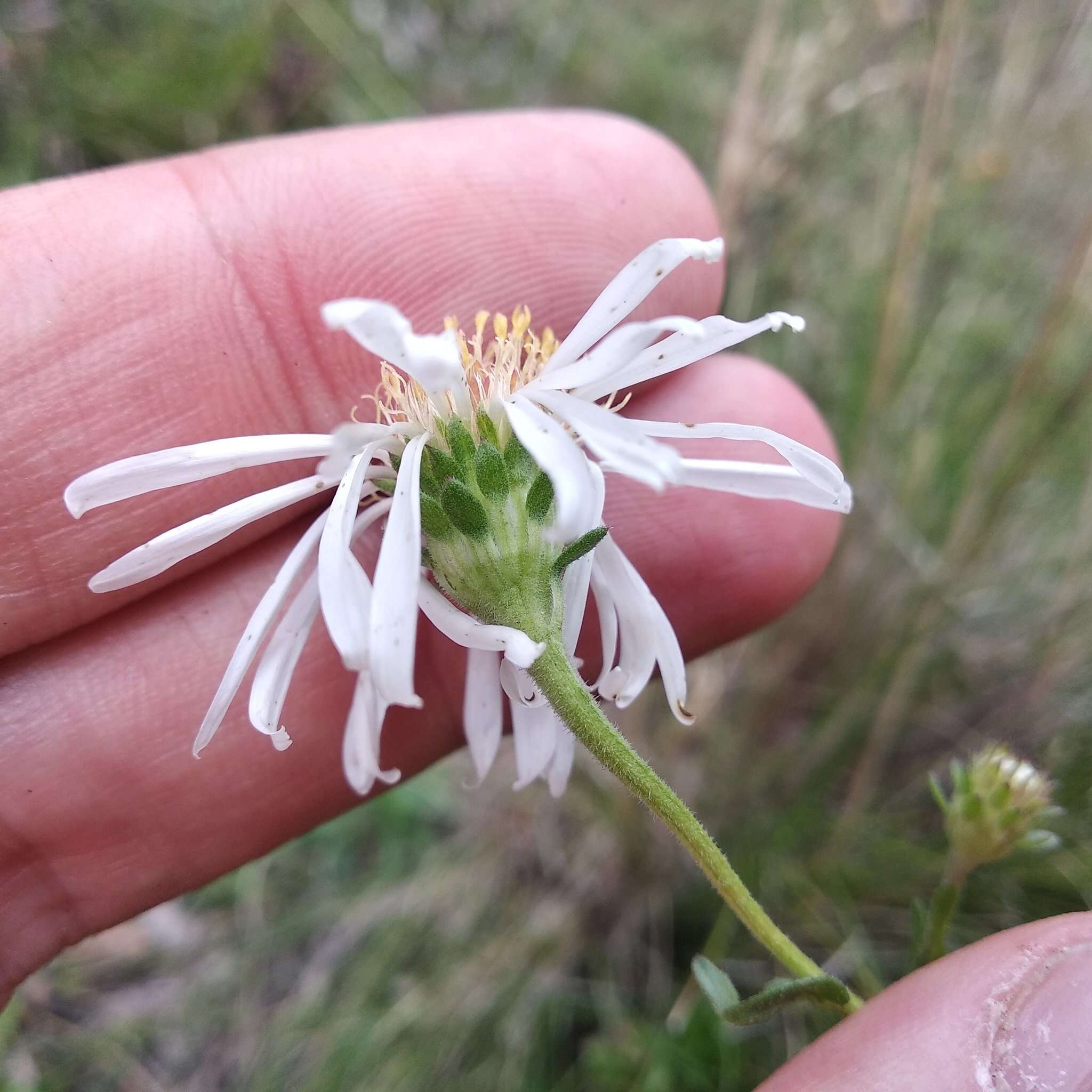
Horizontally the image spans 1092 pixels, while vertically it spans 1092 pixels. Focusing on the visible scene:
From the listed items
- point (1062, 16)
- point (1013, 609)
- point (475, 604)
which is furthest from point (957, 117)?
point (475, 604)

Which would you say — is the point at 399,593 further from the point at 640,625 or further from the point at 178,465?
the point at 640,625

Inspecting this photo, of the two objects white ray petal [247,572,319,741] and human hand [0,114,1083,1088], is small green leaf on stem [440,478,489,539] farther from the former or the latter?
human hand [0,114,1083,1088]

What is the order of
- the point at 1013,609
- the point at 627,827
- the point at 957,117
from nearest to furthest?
the point at 627,827
the point at 1013,609
the point at 957,117

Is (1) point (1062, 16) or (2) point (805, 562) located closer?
(2) point (805, 562)

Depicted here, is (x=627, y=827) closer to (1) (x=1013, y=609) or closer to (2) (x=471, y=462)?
(1) (x=1013, y=609)

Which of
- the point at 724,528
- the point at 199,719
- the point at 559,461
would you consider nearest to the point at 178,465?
the point at 559,461

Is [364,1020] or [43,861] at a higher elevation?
[43,861]

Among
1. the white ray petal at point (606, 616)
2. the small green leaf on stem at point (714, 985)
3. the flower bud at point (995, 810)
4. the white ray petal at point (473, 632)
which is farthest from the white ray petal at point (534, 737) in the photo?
the flower bud at point (995, 810)
